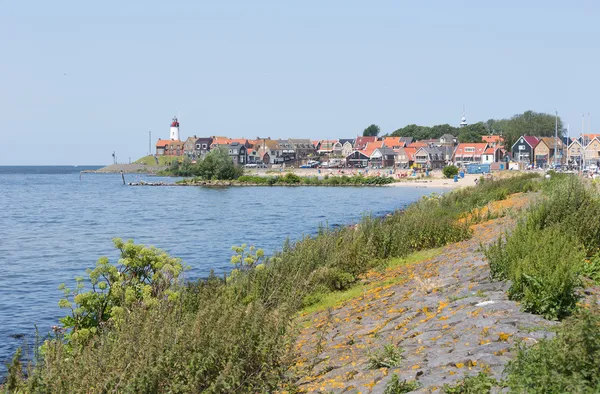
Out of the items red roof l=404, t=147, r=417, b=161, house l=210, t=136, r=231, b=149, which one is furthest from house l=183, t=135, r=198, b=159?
red roof l=404, t=147, r=417, b=161

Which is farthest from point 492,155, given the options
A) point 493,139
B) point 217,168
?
point 217,168

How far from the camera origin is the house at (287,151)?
599 feet

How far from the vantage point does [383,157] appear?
15638cm

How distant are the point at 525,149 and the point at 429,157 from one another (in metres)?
25.7

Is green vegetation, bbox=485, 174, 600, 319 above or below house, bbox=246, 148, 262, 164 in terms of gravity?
below

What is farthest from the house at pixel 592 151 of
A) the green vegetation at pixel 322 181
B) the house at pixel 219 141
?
the house at pixel 219 141

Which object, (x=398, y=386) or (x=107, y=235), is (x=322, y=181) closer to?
(x=107, y=235)

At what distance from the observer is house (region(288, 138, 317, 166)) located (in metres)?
186

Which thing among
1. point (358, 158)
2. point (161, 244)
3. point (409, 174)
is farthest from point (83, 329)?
point (358, 158)

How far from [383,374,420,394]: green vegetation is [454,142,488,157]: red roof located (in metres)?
141

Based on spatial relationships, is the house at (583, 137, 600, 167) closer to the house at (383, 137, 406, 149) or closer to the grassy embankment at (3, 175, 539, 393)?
the house at (383, 137, 406, 149)

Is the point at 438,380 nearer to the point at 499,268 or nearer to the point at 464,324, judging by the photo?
the point at 464,324

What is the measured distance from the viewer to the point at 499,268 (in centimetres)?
1005

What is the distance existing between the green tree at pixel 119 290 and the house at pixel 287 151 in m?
170
